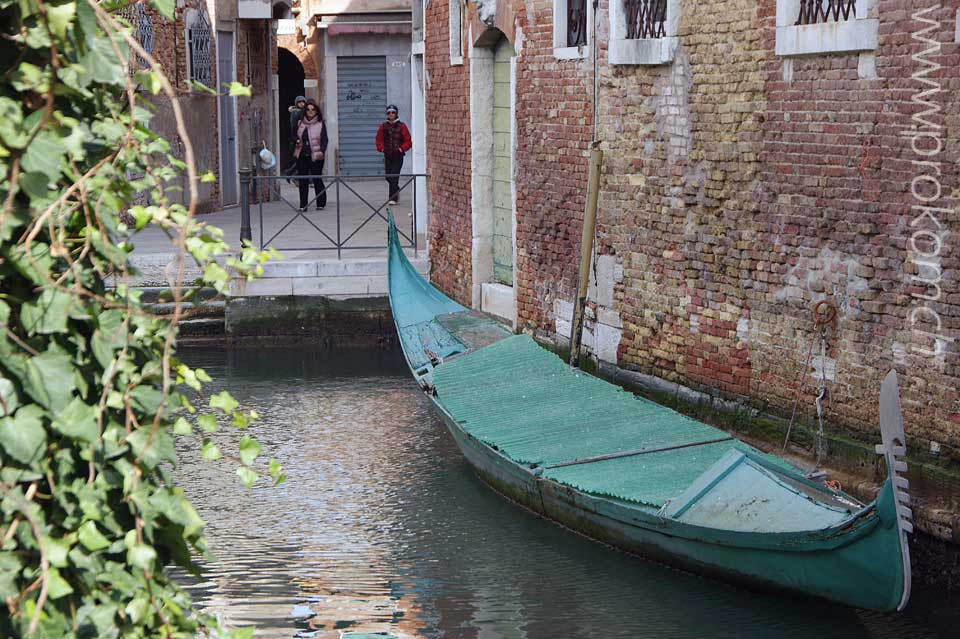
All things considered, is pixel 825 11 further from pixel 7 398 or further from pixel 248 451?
pixel 7 398

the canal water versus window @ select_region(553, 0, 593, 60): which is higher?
window @ select_region(553, 0, 593, 60)

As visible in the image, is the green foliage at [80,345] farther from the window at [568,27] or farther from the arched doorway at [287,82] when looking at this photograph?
the arched doorway at [287,82]

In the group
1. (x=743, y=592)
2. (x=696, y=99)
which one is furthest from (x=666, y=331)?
(x=743, y=592)

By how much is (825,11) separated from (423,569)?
300 centimetres

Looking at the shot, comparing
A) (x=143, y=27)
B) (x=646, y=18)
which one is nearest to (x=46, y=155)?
(x=646, y=18)

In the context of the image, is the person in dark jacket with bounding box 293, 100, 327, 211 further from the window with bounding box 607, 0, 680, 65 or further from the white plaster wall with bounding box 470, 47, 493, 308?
the window with bounding box 607, 0, 680, 65

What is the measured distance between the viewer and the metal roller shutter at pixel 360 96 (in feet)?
68.8

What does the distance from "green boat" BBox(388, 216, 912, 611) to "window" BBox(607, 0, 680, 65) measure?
5.67 feet

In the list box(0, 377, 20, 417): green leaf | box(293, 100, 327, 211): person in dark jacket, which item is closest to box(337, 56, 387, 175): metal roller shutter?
box(293, 100, 327, 211): person in dark jacket

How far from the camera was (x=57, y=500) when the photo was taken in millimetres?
2051

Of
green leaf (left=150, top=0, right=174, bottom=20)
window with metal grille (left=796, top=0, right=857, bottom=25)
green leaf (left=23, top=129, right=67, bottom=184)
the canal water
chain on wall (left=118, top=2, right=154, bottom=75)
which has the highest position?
chain on wall (left=118, top=2, right=154, bottom=75)

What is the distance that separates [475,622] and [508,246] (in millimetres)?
5146

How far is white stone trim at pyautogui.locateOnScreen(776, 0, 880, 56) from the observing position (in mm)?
5809

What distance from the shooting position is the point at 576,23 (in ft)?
28.7
